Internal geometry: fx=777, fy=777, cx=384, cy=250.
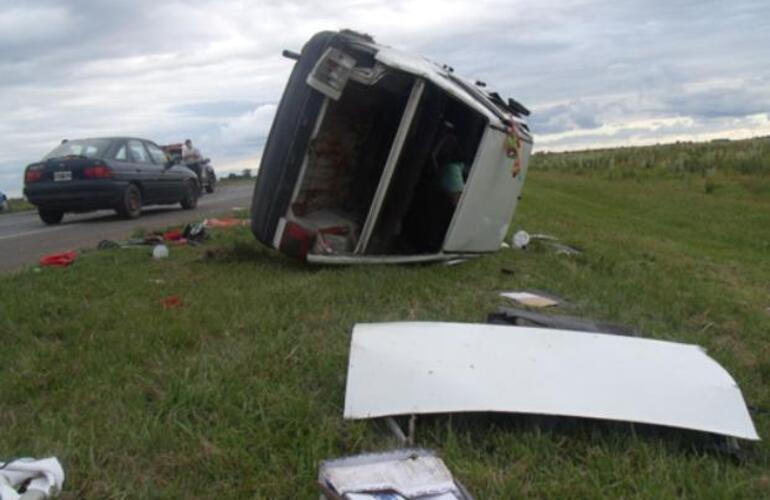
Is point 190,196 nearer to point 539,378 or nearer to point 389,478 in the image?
point 539,378

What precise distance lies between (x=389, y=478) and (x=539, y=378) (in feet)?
3.46

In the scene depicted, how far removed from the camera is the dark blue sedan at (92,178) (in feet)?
38.7

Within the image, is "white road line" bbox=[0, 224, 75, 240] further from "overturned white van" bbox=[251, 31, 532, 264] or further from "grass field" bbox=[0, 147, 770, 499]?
"overturned white van" bbox=[251, 31, 532, 264]

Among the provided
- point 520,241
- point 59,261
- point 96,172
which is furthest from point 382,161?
point 96,172

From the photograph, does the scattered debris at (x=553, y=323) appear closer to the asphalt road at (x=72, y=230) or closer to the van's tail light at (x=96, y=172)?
the asphalt road at (x=72, y=230)

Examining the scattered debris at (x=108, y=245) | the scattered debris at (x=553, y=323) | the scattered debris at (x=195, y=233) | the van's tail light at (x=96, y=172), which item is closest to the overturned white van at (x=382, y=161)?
the scattered debris at (x=195, y=233)

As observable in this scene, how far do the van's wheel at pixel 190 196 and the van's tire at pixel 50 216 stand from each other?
7.81ft

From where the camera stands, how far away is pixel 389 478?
2.32 metres

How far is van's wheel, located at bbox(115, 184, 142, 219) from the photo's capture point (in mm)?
12164

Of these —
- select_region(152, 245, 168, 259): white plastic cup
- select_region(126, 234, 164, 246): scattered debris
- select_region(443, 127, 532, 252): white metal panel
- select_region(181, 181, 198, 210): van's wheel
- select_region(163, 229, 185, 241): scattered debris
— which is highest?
select_region(443, 127, 532, 252): white metal panel

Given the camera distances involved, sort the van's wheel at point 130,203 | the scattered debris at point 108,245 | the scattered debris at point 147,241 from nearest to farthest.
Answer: the scattered debris at point 108,245
the scattered debris at point 147,241
the van's wheel at point 130,203

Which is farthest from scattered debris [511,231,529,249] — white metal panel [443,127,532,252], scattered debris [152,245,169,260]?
scattered debris [152,245,169,260]

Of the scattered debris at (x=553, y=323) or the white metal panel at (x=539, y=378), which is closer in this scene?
the white metal panel at (x=539, y=378)

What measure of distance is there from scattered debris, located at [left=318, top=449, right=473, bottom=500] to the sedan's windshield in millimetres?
10624
